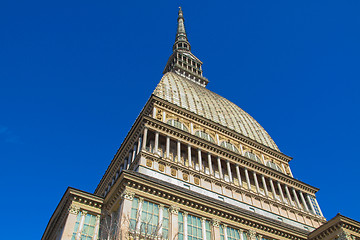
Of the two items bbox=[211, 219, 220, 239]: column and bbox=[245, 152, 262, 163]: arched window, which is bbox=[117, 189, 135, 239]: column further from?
bbox=[245, 152, 262, 163]: arched window

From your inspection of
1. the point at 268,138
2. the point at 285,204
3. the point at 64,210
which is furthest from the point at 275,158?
the point at 64,210

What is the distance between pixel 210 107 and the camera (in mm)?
56375

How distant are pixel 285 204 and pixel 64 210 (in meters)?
28.2

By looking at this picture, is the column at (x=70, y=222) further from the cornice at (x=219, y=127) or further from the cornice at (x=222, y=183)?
the cornice at (x=219, y=127)

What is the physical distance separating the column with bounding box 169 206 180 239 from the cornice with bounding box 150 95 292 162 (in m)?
19.6

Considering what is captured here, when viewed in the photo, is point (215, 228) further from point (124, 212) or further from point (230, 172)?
point (230, 172)

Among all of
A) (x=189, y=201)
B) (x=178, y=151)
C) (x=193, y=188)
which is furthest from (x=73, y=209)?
(x=178, y=151)

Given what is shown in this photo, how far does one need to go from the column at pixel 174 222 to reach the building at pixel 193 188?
0.09 meters

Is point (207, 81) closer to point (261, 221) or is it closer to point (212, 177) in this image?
point (212, 177)

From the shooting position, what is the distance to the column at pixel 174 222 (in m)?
27.6

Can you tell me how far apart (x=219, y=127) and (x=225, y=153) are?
22.8ft

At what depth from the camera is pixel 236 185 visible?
41.6 metres

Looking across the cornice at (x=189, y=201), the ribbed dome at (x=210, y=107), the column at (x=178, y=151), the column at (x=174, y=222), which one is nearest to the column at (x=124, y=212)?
the cornice at (x=189, y=201)

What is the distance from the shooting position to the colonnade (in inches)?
1560
